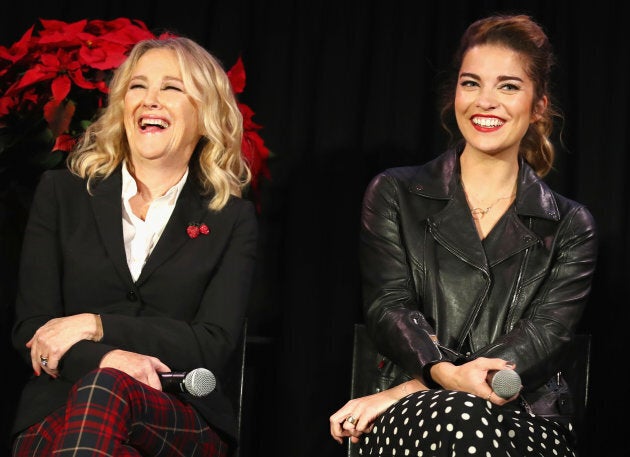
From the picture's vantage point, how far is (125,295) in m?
2.86

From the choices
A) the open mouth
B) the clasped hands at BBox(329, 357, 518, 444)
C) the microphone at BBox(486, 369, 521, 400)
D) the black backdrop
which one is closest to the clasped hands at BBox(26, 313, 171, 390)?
the clasped hands at BBox(329, 357, 518, 444)

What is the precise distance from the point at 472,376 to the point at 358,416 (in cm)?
31

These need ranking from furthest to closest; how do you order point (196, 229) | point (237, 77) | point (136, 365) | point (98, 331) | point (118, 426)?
point (237, 77) → point (196, 229) → point (98, 331) → point (136, 365) → point (118, 426)

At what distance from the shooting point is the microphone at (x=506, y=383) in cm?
250

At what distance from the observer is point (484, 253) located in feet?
9.80

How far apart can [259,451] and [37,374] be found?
124 cm

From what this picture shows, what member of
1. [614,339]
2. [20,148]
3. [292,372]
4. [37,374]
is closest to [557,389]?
[614,339]

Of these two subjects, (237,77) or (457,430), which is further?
(237,77)

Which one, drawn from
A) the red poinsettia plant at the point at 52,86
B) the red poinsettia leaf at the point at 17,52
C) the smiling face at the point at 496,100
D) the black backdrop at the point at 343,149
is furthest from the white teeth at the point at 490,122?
the red poinsettia leaf at the point at 17,52

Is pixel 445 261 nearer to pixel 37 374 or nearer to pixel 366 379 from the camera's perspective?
pixel 366 379

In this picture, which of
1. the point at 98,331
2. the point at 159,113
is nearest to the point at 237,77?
the point at 159,113

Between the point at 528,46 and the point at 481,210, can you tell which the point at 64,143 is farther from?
the point at 528,46

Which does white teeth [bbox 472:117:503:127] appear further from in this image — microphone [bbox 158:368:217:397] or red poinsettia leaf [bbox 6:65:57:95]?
red poinsettia leaf [bbox 6:65:57:95]

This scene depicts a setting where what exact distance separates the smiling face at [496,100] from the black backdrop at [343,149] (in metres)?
0.66
